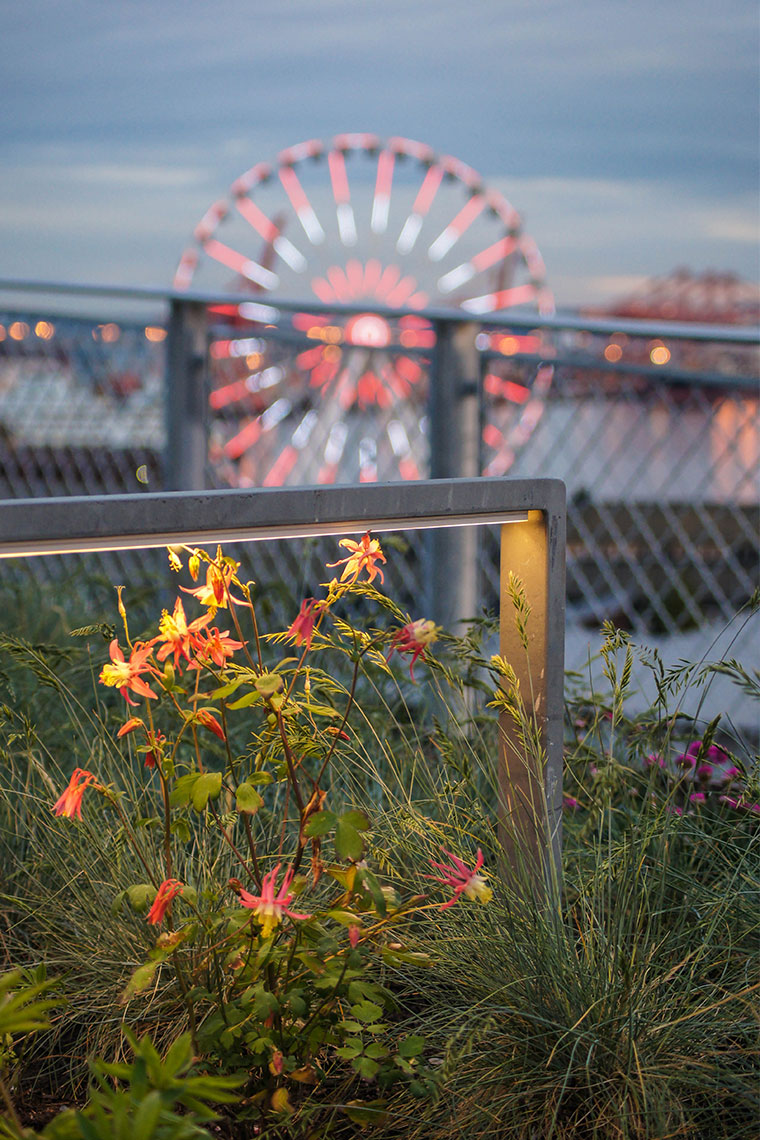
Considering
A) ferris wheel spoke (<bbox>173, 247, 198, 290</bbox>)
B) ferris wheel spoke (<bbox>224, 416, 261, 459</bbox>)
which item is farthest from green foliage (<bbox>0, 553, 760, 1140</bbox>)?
ferris wheel spoke (<bbox>173, 247, 198, 290</bbox>)

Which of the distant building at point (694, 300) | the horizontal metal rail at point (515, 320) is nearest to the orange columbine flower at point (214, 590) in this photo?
the horizontal metal rail at point (515, 320)

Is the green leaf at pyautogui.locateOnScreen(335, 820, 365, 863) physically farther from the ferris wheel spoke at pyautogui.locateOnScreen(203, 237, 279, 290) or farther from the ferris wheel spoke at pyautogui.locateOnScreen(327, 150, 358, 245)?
the ferris wheel spoke at pyautogui.locateOnScreen(327, 150, 358, 245)

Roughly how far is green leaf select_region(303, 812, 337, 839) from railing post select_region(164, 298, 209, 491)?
2.71 meters

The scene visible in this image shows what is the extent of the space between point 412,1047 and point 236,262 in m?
14.2

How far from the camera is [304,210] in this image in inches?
570

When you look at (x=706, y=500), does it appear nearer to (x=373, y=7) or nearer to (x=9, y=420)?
(x=9, y=420)

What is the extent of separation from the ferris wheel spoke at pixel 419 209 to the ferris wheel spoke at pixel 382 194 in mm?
296

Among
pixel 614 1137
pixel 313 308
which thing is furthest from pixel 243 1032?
pixel 313 308

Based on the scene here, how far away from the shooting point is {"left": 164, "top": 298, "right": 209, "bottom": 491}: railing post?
3.68 m

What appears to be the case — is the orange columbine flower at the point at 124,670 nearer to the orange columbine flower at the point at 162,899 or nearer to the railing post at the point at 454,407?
the orange columbine flower at the point at 162,899

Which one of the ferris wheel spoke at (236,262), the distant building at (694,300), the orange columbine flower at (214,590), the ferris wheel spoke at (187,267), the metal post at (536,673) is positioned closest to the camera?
the orange columbine flower at (214,590)

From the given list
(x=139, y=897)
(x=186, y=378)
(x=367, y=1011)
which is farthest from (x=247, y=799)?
(x=186, y=378)

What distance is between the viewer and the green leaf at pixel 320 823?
1047 mm

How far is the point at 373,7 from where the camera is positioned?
3425 centimetres
